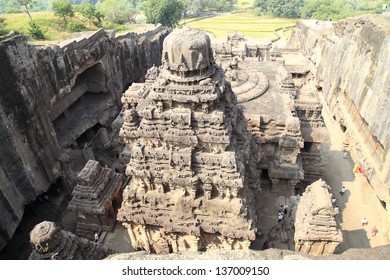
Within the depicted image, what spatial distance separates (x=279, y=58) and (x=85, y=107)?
1920cm

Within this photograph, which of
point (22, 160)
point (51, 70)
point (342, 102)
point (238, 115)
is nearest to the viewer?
point (238, 115)

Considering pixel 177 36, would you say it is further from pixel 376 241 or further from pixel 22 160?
pixel 376 241

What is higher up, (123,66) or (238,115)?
(238,115)

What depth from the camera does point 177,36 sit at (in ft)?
30.3

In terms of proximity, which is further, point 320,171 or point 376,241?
point 320,171

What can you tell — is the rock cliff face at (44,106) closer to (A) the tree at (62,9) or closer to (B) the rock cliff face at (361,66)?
(A) the tree at (62,9)

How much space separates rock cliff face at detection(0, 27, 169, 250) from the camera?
1547cm

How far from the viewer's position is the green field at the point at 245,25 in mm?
65938

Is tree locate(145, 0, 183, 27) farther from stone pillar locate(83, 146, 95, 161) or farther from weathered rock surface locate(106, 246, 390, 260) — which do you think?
weathered rock surface locate(106, 246, 390, 260)

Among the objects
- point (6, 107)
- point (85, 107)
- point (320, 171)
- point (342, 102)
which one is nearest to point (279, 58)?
point (342, 102)

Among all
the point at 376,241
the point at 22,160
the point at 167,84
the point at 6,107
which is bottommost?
the point at 376,241

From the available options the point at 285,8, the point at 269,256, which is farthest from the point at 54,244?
the point at 285,8

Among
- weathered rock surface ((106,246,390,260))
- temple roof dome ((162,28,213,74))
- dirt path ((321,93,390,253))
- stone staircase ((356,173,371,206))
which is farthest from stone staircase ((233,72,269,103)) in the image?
weathered rock surface ((106,246,390,260))

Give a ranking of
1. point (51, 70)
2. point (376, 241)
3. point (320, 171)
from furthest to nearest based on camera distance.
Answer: point (51, 70) → point (320, 171) → point (376, 241)
